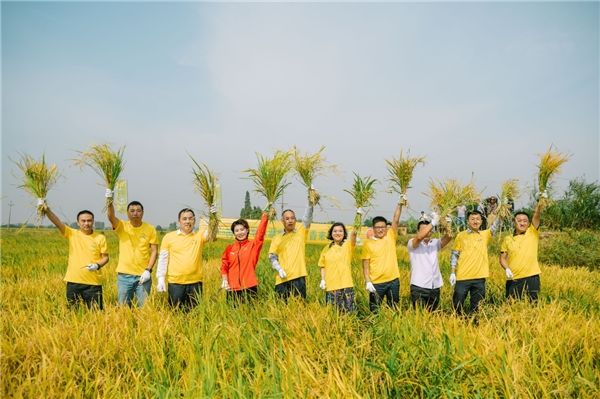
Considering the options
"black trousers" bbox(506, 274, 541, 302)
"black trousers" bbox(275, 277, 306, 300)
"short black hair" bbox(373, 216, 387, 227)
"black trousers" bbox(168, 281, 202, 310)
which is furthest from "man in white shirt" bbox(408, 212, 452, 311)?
"black trousers" bbox(168, 281, 202, 310)

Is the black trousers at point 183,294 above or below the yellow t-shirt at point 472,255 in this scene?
below

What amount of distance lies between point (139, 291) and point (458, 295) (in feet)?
14.5

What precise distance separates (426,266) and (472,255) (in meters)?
0.71

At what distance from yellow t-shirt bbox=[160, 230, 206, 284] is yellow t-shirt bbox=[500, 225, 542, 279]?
442cm

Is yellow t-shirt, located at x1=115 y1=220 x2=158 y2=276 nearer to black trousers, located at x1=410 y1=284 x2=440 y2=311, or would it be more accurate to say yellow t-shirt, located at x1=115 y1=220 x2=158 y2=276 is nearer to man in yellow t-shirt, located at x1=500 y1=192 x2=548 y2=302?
black trousers, located at x1=410 y1=284 x2=440 y2=311

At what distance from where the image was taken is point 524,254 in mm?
5152

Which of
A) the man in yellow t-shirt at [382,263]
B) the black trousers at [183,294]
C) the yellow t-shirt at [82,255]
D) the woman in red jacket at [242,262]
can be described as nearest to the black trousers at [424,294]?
the man in yellow t-shirt at [382,263]

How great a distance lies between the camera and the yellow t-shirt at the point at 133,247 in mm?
4945

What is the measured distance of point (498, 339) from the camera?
278 cm

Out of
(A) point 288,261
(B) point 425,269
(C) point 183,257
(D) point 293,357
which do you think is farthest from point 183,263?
(B) point 425,269

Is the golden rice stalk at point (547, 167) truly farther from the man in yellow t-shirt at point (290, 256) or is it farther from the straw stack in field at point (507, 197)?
the man in yellow t-shirt at point (290, 256)

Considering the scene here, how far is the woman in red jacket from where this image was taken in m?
4.73

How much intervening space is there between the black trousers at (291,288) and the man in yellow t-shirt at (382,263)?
87cm

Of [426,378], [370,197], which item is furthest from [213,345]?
[370,197]
